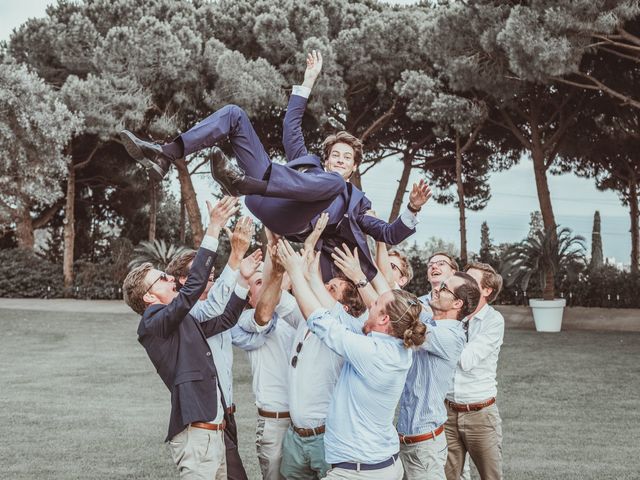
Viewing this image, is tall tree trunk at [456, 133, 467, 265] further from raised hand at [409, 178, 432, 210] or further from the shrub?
raised hand at [409, 178, 432, 210]

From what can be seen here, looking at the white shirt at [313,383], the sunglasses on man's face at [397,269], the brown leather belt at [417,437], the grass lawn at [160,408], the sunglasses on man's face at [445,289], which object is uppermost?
the sunglasses on man's face at [397,269]

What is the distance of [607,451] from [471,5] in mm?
10289

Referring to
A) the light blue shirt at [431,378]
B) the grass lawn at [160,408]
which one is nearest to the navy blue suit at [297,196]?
the light blue shirt at [431,378]

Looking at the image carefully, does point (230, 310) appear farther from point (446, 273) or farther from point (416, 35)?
point (416, 35)

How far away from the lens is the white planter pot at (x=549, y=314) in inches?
592

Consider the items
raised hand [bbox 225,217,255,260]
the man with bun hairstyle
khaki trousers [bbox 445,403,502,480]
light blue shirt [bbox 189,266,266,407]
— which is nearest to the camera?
the man with bun hairstyle

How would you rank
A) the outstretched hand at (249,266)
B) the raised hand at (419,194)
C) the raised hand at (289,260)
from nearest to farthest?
the raised hand at (289,260) < the outstretched hand at (249,266) < the raised hand at (419,194)

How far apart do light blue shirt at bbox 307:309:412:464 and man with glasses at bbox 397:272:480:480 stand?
0.49 metres

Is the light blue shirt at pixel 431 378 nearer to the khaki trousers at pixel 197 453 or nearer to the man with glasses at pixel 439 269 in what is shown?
the man with glasses at pixel 439 269

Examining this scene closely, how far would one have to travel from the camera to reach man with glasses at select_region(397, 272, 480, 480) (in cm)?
369

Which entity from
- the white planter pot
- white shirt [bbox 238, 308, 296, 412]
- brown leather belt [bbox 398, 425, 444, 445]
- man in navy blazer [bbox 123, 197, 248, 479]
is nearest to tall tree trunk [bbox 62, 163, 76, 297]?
the white planter pot

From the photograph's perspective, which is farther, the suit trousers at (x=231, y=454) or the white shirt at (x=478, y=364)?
the white shirt at (x=478, y=364)

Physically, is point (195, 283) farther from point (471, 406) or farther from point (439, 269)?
point (471, 406)

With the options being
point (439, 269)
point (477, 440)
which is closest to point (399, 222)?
point (439, 269)
